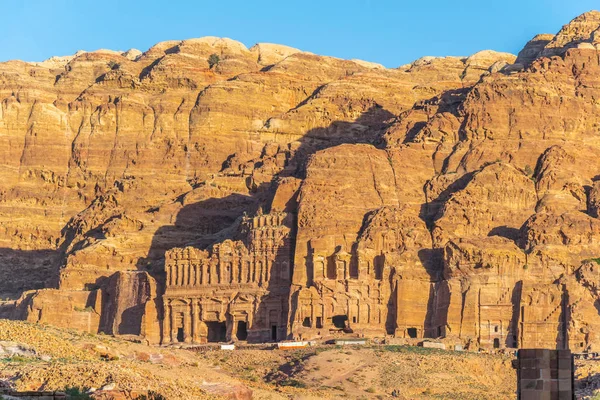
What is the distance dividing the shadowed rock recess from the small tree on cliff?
1.38 metres

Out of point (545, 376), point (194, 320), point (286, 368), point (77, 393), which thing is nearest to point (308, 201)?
point (194, 320)

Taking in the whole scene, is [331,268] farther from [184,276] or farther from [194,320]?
[184,276]

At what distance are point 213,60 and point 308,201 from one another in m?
42.9

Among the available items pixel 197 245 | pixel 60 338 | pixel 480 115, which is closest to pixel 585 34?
pixel 480 115

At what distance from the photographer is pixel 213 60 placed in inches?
5374

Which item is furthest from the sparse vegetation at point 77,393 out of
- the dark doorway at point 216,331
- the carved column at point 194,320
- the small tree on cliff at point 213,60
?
the small tree on cliff at point 213,60

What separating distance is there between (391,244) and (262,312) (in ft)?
29.2

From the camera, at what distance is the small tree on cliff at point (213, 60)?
13550cm

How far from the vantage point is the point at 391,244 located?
9244 cm

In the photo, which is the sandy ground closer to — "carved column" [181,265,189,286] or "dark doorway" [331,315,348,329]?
"dark doorway" [331,315,348,329]

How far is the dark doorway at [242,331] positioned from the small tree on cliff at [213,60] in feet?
140

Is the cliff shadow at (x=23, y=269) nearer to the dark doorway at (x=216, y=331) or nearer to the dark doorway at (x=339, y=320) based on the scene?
the dark doorway at (x=216, y=331)

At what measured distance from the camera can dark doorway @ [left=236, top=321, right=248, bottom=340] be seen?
96188mm

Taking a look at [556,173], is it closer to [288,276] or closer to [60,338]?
[288,276]
